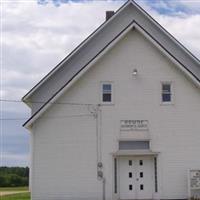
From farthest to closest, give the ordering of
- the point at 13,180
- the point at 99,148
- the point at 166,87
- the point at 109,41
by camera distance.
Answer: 1. the point at 13,180
2. the point at 109,41
3. the point at 166,87
4. the point at 99,148

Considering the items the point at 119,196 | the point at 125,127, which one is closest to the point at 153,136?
the point at 125,127

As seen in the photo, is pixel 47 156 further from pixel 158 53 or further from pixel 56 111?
pixel 158 53

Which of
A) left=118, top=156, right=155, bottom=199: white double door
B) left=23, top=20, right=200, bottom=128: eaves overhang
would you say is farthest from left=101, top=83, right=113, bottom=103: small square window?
left=118, top=156, right=155, bottom=199: white double door

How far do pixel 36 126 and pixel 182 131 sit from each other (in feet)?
26.3

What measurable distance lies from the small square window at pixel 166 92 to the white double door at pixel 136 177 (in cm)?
339

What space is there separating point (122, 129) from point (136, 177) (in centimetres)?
276

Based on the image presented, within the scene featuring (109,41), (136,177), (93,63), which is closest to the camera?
(93,63)

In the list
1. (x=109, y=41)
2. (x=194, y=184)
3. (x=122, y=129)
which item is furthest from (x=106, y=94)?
(x=194, y=184)

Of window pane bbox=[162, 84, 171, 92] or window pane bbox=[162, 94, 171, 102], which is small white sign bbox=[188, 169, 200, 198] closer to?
window pane bbox=[162, 94, 171, 102]

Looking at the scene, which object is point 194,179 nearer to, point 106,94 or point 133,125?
point 133,125

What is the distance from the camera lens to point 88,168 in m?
30.5

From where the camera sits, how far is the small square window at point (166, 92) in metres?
31.6

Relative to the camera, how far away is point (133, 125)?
31.1 metres

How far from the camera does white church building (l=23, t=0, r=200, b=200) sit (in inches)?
1196
